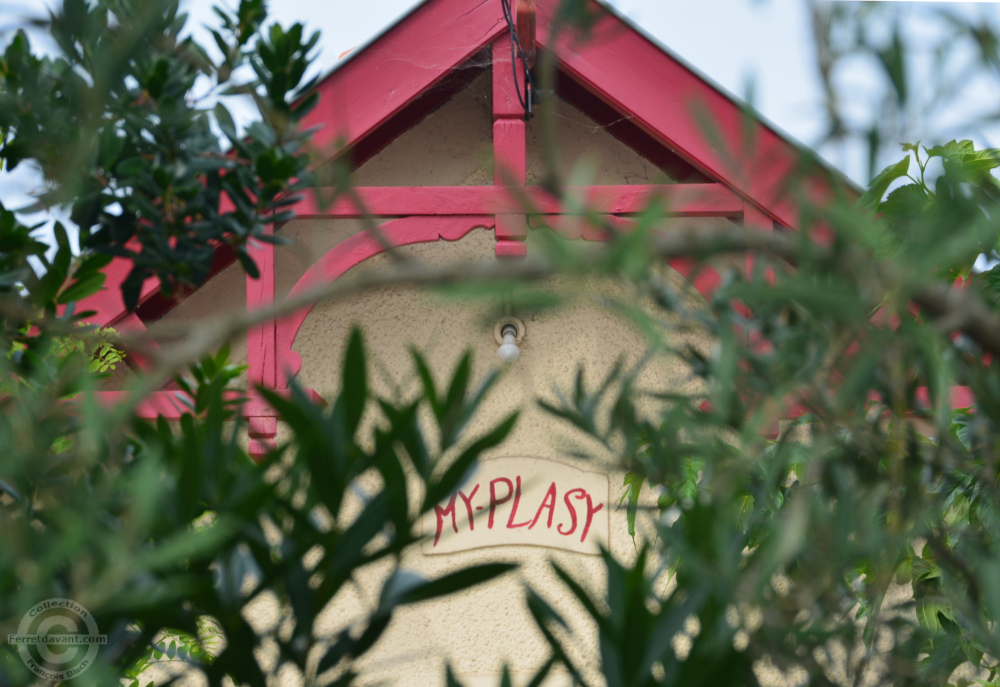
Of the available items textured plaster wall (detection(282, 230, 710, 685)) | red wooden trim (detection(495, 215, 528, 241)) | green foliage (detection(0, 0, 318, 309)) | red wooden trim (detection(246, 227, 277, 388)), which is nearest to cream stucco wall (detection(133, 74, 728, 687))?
textured plaster wall (detection(282, 230, 710, 685))

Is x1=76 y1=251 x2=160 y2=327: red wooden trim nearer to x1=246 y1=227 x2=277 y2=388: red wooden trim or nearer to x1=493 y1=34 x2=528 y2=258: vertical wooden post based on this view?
x1=246 y1=227 x2=277 y2=388: red wooden trim

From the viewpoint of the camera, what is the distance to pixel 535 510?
11.7 feet

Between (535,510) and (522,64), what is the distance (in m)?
1.77

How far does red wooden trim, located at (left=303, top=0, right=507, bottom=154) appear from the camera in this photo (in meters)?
3.27

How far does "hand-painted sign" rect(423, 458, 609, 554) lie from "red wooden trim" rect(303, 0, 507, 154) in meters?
1.47

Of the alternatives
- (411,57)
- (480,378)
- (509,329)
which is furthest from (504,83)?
(480,378)

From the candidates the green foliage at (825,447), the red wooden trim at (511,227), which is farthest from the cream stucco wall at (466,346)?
the green foliage at (825,447)

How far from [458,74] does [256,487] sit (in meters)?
3.27

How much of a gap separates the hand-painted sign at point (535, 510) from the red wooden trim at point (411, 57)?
4.82 feet

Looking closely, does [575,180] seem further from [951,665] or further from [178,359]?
[951,665]

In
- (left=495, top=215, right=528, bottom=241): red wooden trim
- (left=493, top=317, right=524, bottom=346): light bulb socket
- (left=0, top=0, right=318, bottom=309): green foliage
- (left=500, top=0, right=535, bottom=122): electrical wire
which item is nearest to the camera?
(left=0, top=0, right=318, bottom=309): green foliage

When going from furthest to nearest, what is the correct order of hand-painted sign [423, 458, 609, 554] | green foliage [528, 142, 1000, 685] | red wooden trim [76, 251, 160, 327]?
hand-painted sign [423, 458, 609, 554] → red wooden trim [76, 251, 160, 327] → green foliage [528, 142, 1000, 685]

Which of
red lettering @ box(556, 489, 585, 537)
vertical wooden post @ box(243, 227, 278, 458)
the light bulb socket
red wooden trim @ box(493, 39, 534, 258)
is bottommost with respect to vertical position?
red lettering @ box(556, 489, 585, 537)

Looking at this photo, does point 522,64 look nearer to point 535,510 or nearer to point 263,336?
point 263,336
